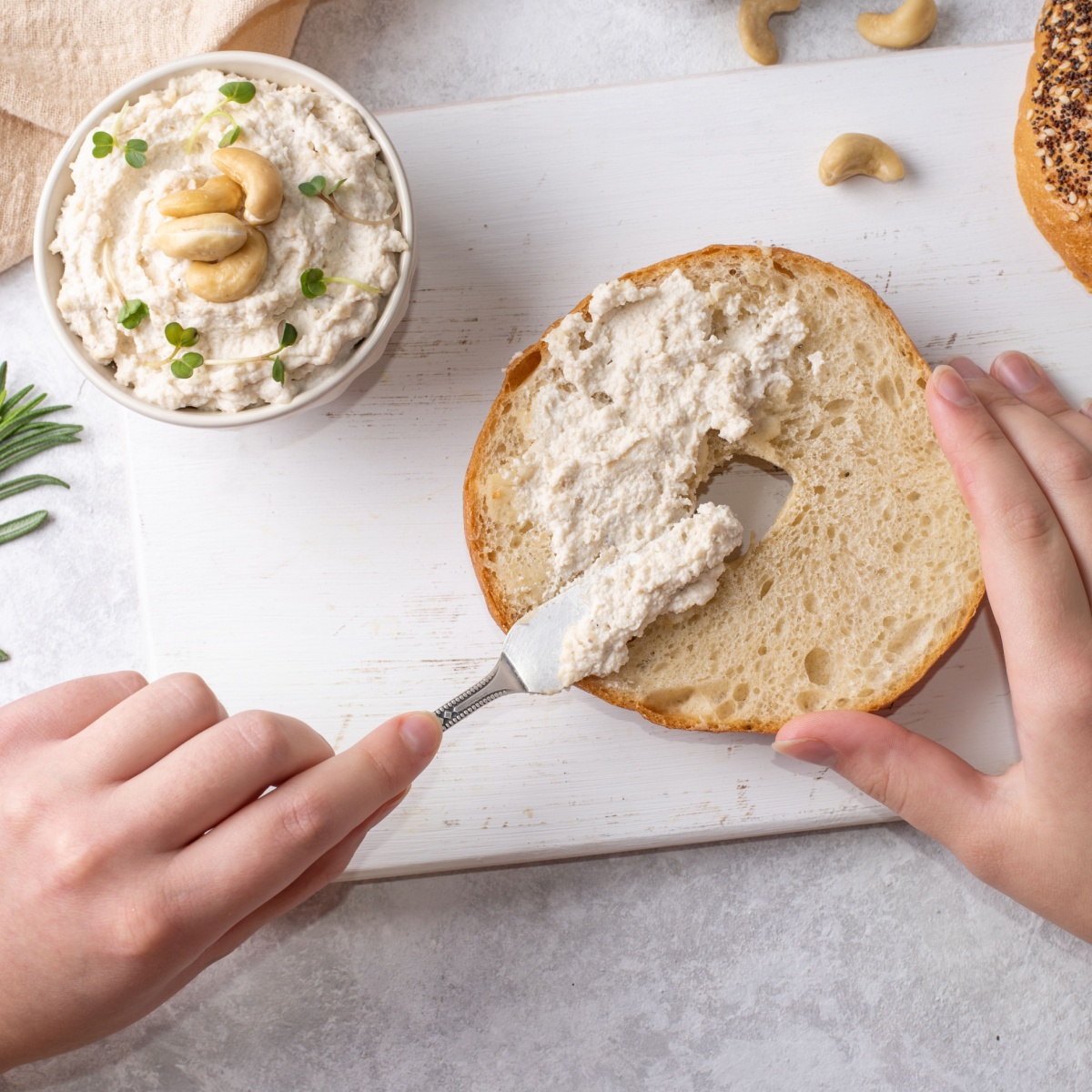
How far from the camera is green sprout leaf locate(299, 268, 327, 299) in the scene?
4.63 feet

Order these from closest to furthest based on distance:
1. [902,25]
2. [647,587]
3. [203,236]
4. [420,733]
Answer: [203,236], [420,733], [647,587], [902,25]

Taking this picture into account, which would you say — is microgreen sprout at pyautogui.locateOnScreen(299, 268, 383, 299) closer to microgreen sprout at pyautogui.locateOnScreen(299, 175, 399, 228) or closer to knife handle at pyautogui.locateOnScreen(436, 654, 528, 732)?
microgreen sprout at pyautogui.locateOnScreen(299, 175, 399, 228)

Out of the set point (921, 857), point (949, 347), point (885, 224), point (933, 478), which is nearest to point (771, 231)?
point (885, 224)

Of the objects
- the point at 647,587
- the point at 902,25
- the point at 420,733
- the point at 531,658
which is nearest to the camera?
the point at 420,733

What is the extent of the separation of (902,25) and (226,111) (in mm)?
1233

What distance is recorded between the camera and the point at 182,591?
1.88 meters

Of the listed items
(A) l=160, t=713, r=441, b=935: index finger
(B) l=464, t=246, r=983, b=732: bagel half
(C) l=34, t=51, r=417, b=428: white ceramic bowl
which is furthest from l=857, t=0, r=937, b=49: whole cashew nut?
(A) l=160, t=713, r=441, b=935: index finger

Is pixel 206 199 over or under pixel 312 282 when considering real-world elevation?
over

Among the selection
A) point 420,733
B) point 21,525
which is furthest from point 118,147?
point 420,733

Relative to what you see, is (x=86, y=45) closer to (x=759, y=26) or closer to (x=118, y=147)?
(x=118, y=147)

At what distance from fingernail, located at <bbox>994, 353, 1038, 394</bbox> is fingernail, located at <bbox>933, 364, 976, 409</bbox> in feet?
0.62

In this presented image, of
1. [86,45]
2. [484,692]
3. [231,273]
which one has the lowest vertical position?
[484,692]

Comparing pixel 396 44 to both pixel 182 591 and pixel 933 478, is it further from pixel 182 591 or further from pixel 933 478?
pixel 933 478

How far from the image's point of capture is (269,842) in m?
1.37
